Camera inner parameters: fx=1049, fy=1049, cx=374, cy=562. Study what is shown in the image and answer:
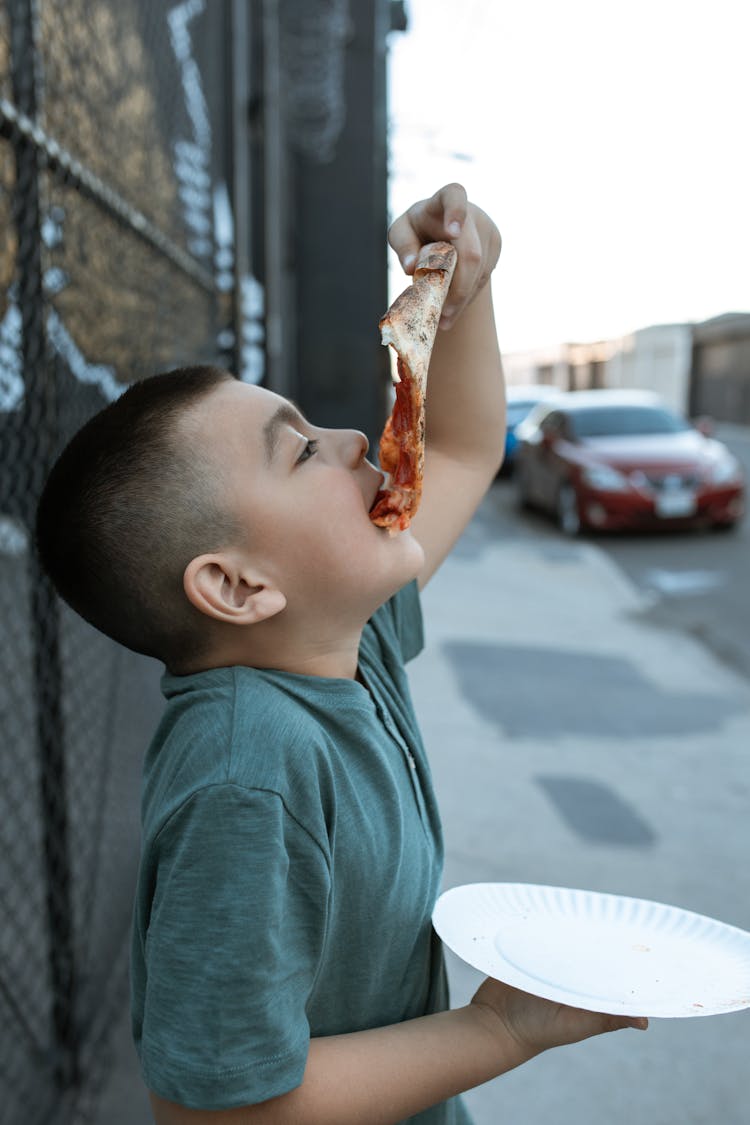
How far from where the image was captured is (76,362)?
4.21 m

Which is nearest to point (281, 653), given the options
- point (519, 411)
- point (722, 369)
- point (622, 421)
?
point (622, 421)

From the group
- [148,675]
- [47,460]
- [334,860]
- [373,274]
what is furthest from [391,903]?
[373,274]

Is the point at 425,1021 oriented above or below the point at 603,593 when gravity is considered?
above

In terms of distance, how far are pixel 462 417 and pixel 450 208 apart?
0.39m

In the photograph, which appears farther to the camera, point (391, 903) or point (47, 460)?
point (47, 460)

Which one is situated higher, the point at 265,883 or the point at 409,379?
the point at 409,379

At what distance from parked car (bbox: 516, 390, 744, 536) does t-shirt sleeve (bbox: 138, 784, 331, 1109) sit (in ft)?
32.9

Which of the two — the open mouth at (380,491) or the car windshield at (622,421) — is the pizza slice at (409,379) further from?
the car windshield at (622,421)

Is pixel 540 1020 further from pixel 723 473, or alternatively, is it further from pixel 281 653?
pixel 723 473

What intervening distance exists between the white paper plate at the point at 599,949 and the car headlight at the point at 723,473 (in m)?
9.93

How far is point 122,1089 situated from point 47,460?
4.71 feet

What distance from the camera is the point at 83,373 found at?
13.5 feet

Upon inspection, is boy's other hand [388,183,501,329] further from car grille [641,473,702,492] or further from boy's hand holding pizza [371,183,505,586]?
car grille [641,473,702,492]

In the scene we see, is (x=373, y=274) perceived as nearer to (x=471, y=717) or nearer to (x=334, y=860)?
(x=471, y=717)
